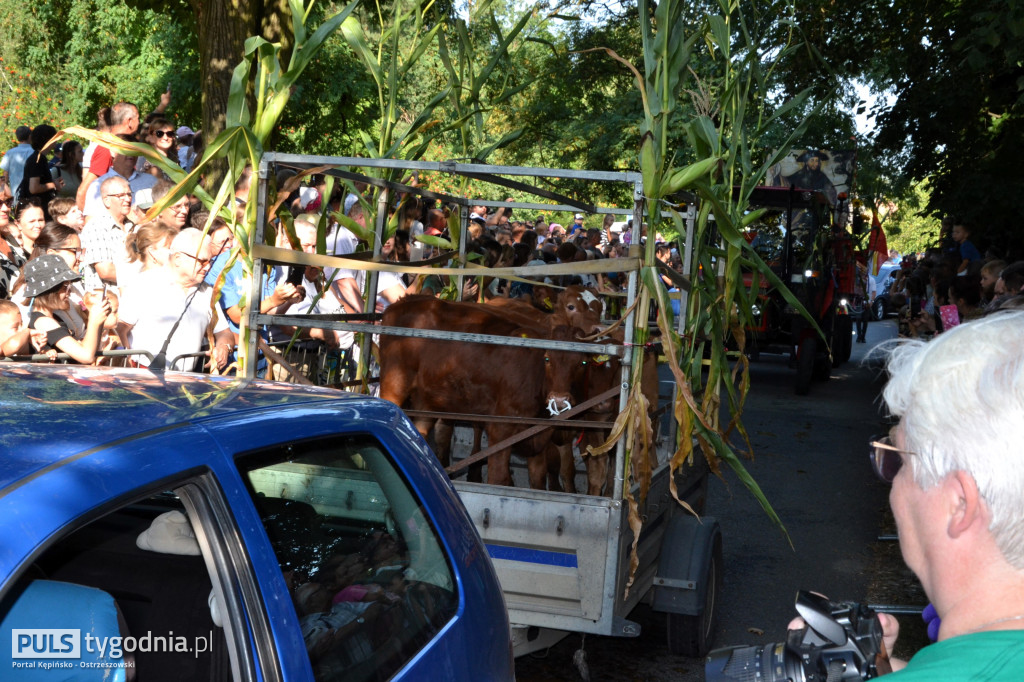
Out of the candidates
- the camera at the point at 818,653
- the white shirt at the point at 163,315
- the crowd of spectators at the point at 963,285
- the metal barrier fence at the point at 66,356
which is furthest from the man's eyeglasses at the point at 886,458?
the white shirt at the point at 163,315

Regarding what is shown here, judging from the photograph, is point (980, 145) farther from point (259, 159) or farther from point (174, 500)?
point (174, 500)

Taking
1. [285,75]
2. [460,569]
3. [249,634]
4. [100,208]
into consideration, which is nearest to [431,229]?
[100,208]

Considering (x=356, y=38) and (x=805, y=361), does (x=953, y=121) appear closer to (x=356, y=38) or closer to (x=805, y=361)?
(x=805, y=361)

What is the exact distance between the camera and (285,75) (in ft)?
15.3

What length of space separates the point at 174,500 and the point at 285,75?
3.07 meters

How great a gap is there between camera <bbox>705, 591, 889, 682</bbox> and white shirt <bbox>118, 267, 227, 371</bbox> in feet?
16.0

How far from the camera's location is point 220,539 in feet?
6.22

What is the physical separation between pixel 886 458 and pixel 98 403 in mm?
1551

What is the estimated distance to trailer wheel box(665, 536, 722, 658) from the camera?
5.00 meters

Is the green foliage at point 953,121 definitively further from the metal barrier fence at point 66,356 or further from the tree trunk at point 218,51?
the metal barrier fence at point 66,356

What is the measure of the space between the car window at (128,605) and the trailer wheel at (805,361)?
42.6 ft

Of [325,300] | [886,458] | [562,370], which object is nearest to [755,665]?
[886,458]

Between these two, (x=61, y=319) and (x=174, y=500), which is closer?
(x=174, y=500)

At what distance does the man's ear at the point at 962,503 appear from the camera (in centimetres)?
133
